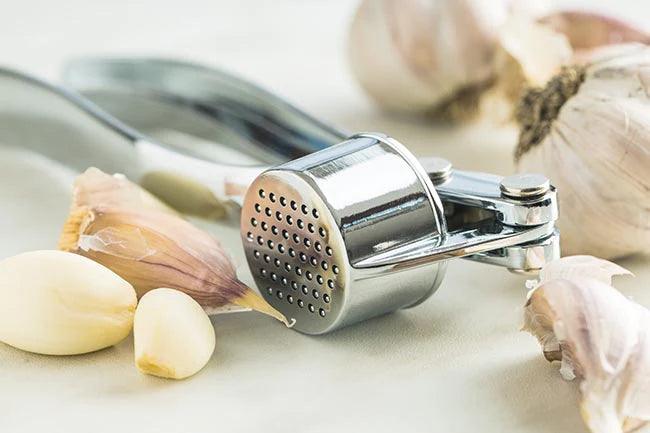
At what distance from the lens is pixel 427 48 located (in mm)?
1300

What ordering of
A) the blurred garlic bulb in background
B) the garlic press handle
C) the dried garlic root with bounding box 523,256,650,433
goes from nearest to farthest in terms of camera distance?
1. the dried garlic root with bounding box 523,256,650,433
2. the garlic press handle
3. the blurred garlic bulb in background

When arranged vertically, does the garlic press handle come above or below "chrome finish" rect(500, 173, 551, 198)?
below

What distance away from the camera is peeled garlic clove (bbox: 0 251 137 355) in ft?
2.82

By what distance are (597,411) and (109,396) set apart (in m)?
0.35

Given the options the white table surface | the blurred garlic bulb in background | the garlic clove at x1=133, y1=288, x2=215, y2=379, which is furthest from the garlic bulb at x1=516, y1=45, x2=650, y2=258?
the garlic clove at x1=133, y1=288, x2=215, y2=379

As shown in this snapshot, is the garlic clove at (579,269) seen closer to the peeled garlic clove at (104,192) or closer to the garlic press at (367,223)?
the garlic press at (367,223)

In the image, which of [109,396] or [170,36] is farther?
[170,36]

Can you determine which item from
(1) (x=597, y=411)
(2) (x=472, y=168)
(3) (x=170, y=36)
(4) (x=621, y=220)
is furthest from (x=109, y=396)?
(3) (x=170, y=36)

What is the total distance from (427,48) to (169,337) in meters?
0.58

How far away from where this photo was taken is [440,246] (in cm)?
87

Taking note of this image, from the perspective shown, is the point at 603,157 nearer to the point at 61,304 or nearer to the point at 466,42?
the point at 466,42

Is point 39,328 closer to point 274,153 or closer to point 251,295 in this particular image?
point 251,295

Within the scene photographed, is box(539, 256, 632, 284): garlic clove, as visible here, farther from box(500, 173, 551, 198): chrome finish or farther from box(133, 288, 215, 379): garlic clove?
box(133, 288, 215, 379): garlic clove

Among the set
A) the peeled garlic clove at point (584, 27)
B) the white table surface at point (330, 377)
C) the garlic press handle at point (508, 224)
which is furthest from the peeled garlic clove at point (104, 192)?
the peeled garlic clove at point (584, 27)
